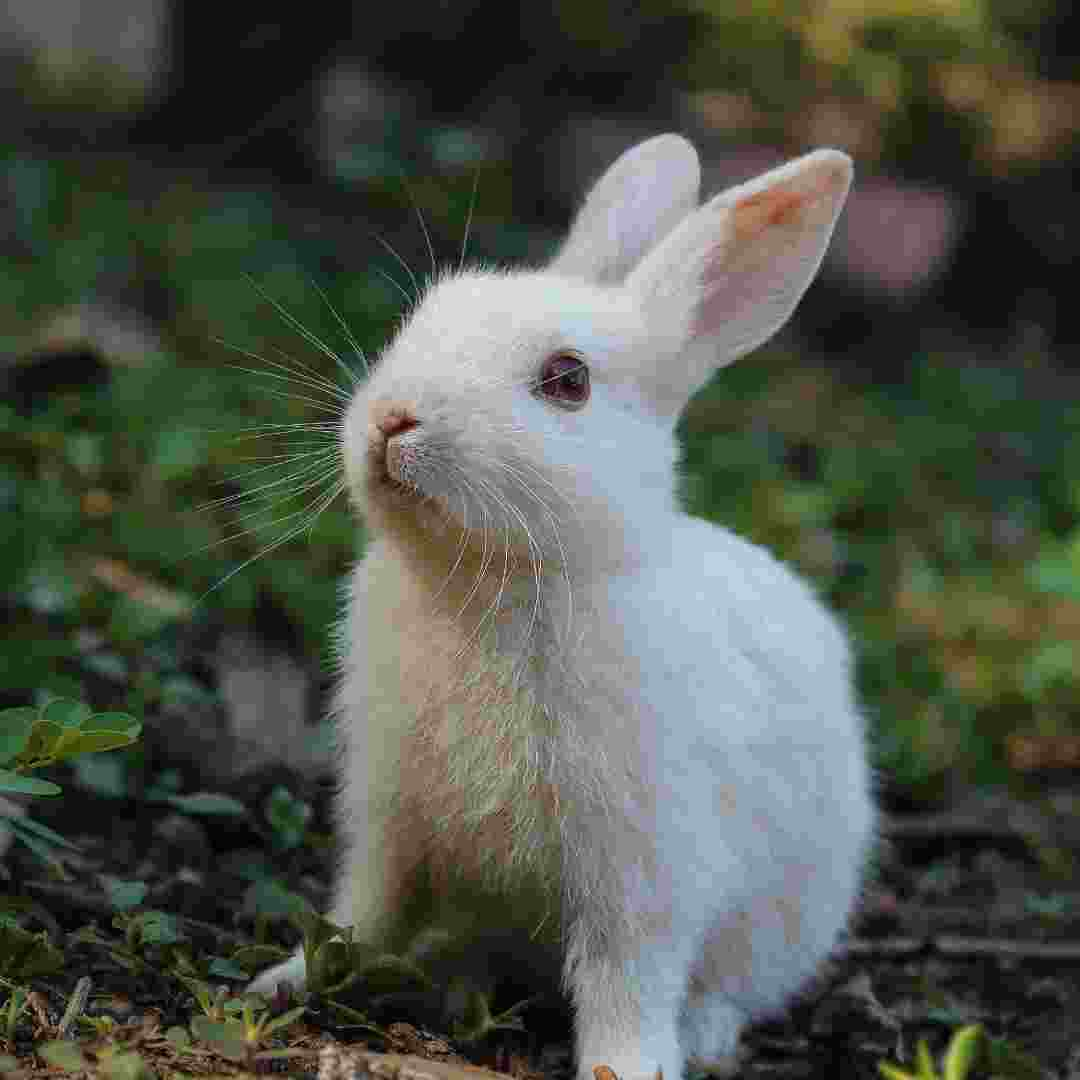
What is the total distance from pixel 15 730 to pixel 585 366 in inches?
49.5

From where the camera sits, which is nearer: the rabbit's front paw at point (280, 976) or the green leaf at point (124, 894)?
the green leaf at point (124, 894)

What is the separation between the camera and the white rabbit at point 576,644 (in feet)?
9.95

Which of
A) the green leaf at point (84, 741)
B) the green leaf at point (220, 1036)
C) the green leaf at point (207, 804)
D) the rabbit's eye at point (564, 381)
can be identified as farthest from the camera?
the green leaf at point (207, 804)

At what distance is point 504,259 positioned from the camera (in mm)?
7316

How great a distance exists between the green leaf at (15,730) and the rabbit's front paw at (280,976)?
751mm

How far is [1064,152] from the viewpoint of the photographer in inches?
367

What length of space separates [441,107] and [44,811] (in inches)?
242

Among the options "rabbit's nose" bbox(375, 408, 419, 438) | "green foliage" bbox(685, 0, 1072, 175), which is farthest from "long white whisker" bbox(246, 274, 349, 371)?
"green foliage" bbox(685, 0, 1072, 175)

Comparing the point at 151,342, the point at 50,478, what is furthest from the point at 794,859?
the point at 151,342

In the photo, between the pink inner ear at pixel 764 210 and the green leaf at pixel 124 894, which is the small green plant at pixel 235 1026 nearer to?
the green leaf at pixel 124 894

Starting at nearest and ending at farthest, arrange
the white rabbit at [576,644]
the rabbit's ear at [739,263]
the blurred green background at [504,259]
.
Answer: the white rabbit at [576,644], the rabbit's ear at [739,263], the blurred green background at [504,259]

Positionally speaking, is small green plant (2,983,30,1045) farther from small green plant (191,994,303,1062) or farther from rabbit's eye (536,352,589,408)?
rabbit's eye (536,352,589,408)

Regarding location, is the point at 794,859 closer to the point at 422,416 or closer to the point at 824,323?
the point at 422,416

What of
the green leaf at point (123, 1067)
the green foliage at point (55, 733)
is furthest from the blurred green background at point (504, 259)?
the green leaf at point (123, 1067)
